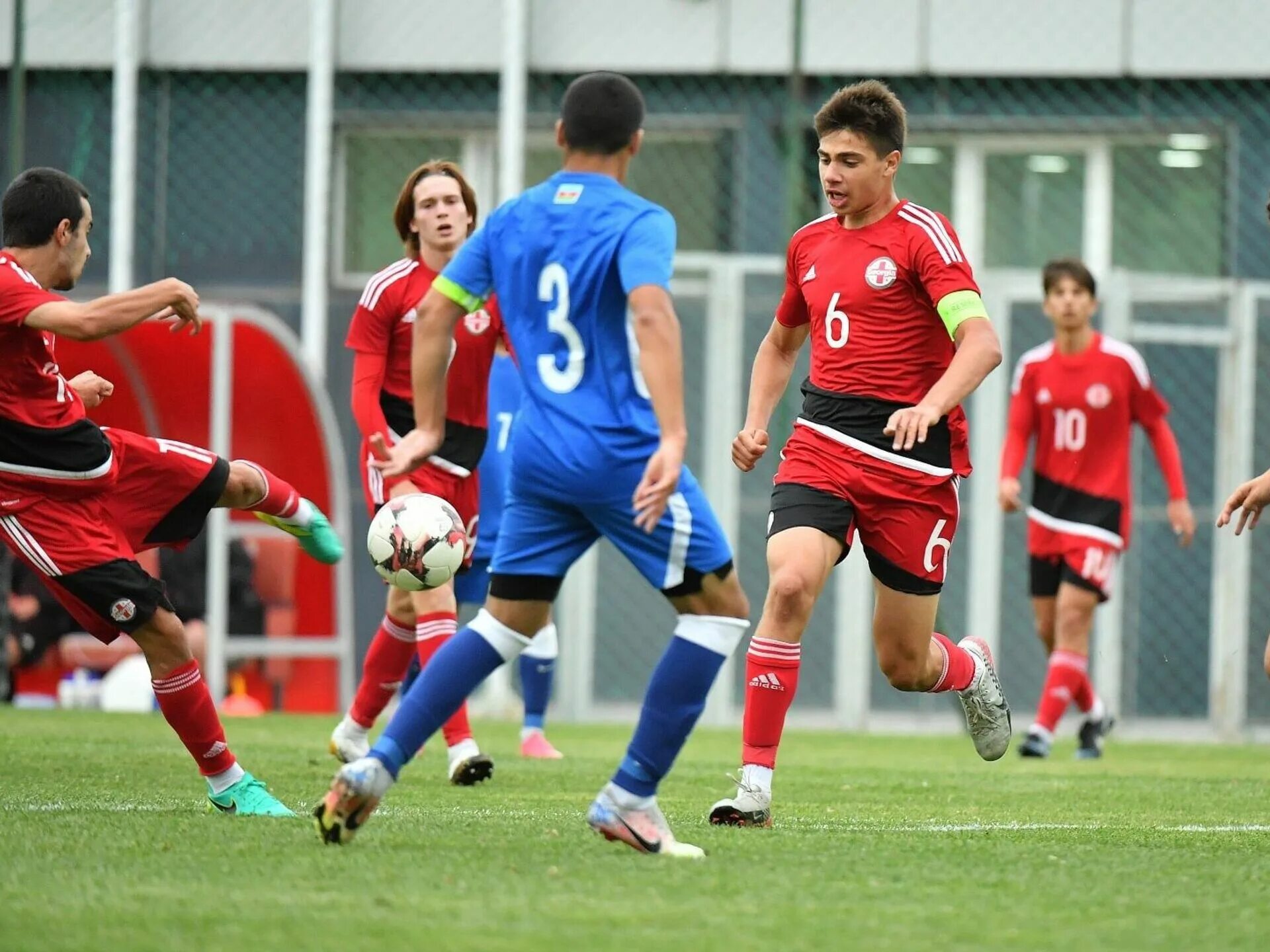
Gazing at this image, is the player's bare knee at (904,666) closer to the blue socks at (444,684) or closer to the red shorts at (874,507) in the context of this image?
the red shorts at (874,507)

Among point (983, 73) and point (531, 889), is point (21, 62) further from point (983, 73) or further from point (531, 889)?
point (531, 889)

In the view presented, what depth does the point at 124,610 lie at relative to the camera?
17.0 ft

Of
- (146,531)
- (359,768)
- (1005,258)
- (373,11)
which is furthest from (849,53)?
(359,768)

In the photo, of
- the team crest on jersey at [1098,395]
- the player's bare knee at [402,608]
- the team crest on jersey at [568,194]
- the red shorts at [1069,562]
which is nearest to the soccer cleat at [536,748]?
the player's bare knee at [402,608]

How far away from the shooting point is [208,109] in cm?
1356

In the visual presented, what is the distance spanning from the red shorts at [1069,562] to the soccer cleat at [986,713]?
3.15m

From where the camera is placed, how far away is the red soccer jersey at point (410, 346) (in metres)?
7.07

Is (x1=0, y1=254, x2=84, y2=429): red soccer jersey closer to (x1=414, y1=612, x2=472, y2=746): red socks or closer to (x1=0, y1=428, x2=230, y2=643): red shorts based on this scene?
(x1=0, y1=428, x2=230, y2=643): red shorts

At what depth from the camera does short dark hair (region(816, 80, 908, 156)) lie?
572cm

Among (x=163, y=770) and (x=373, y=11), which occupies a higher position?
(x=373, y=11)

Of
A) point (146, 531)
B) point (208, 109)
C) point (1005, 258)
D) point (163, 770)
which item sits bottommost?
point (163, 770)

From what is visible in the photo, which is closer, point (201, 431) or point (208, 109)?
point (201, 431)

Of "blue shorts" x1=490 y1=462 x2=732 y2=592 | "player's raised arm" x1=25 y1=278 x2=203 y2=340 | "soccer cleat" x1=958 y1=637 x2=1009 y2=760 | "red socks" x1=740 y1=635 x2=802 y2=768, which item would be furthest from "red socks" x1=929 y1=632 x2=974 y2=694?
"player's raised arm" x1=25 y1=278 x2=203 y2=340

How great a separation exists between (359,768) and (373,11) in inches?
390
